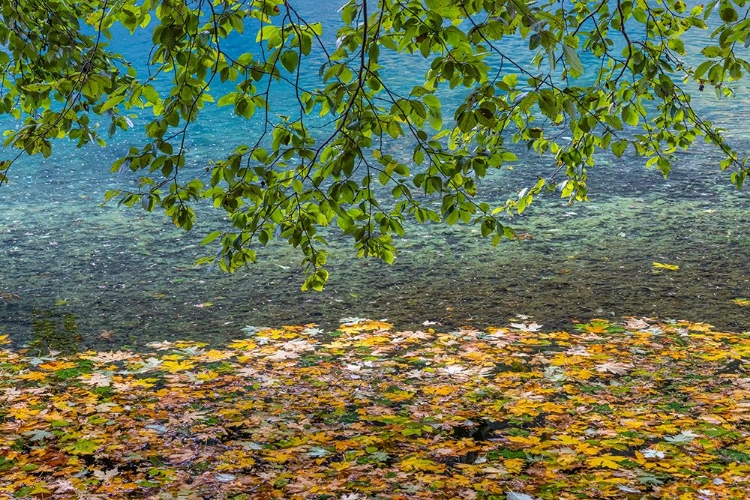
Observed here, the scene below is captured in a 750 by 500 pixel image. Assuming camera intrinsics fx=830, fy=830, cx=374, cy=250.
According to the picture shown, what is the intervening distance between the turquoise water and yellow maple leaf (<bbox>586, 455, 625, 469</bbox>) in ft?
8.75

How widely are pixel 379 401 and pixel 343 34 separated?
8.52 ft

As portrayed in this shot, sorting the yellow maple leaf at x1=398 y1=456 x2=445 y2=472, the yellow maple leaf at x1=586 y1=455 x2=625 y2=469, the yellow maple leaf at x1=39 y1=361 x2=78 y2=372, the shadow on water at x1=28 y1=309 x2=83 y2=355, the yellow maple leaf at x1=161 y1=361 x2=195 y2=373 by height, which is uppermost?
the shadow on water at x1=28 y1=309 x2=83 y2=355

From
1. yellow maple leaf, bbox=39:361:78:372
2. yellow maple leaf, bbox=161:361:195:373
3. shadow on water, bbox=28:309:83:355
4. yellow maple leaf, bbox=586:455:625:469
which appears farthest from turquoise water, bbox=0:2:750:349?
yellow maple leaf, bbox=586:455:625:469

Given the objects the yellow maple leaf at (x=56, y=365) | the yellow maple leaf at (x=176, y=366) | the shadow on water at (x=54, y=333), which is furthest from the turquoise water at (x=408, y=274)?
the yellow maple leaf at (x=176, y=366)

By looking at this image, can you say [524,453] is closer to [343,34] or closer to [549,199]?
[343,34]

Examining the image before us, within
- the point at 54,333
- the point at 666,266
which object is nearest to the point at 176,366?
the point at 54,333

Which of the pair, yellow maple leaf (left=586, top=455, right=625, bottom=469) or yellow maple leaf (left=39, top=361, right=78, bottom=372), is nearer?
yellow maple leaf (left=586, top=455, right=625, bottom=469)

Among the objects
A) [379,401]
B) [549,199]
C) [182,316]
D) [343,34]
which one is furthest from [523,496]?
[549,199]

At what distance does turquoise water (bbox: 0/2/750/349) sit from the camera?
7652 millimetres

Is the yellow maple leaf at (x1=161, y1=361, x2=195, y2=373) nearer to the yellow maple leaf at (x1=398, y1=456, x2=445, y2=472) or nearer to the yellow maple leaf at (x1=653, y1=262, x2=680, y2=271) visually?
the yellow maple leaf at (x1=398, y1=456, x2=445, y2=472)

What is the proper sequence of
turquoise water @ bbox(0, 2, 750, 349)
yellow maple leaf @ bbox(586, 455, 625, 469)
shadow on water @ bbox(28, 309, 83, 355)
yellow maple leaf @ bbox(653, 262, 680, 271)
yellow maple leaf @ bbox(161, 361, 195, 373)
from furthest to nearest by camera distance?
yellow maple leaf @ bbox(653, 262, 680, 271) < turquoise water @ bbox(0, 2, 750, 349) < shadow on water @ bbox(28, 309, 83, 355) < yellow maple leaf @ bbox(161, 361, 195, 373) < yellow maple leaf @ bbox(586, 455, 625, 469)

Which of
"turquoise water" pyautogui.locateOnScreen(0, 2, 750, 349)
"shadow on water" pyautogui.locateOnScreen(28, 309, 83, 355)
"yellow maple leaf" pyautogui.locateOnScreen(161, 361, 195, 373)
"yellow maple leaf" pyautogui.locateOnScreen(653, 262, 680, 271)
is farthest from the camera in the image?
"yellow maple leaf" pyautogui.locateOnScreen(653, 262, 680, 271)

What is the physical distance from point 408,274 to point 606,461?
449 cm

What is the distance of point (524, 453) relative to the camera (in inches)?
191
